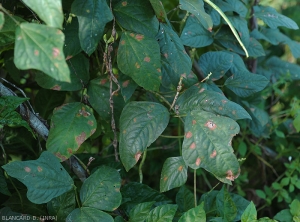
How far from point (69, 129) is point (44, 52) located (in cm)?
33

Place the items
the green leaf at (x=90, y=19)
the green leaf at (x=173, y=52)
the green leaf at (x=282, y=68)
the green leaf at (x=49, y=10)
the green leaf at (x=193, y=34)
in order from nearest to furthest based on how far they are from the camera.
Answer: the green leaf at (x=49, y=10)
the green leaf at (x=90, y=19)
the green leaf at (x=173, y=52)
the green leaf at (x=193, y=34)
the green leaf at (x=282, y=68)

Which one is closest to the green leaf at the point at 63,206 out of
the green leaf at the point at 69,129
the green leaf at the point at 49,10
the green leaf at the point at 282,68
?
the green leaf at the point at 69,129

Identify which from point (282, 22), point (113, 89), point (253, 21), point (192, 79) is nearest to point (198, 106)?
point (192, 79)

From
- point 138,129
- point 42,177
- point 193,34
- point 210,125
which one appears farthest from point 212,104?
point 42,177

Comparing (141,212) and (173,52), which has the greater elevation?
(173,52)

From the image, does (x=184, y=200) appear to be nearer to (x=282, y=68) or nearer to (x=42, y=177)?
(x=42, y=177)

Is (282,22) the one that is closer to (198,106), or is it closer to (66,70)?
(198,106)

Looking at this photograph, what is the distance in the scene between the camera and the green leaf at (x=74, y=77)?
1.01m

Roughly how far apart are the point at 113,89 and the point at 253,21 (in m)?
0.69

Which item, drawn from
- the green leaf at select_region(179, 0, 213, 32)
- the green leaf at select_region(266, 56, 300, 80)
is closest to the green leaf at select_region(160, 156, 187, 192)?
the green leaf at select_region(179, 0, 213, 32)

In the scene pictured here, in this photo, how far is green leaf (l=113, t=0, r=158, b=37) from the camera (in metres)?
0.93

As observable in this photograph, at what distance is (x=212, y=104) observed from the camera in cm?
93

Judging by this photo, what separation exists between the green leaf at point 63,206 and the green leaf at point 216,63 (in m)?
0.50

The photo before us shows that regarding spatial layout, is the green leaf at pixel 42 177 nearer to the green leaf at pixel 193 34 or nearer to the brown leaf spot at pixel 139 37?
the brown leaf spot at pixel 139 37
